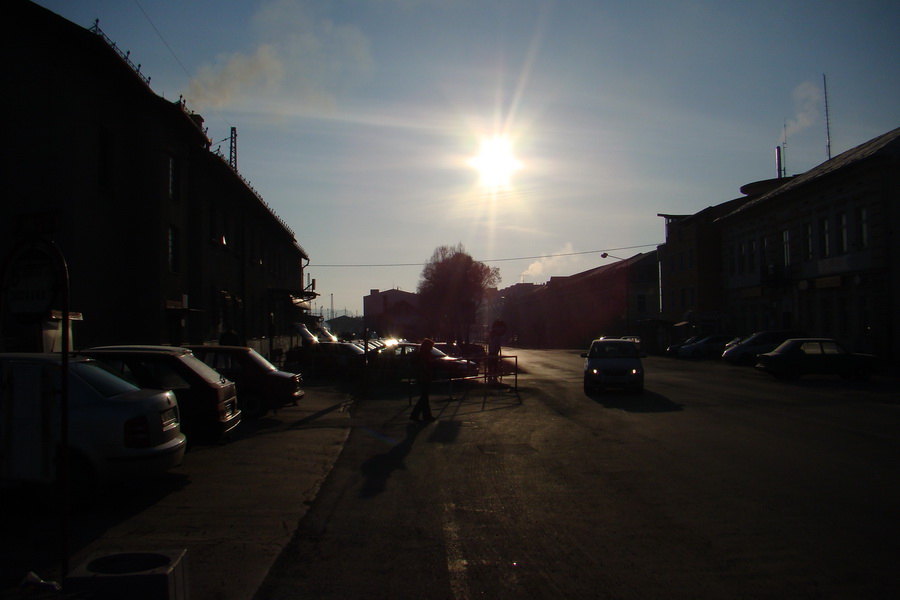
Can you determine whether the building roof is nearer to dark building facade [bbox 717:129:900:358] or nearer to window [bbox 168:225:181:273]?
dark building facade [bbox 717:129:900:358]

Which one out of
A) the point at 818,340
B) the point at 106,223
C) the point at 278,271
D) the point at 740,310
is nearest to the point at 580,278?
the point at 740,310

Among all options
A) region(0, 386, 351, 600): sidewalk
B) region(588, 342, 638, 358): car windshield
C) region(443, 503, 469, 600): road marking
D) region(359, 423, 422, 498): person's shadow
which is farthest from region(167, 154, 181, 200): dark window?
region(443, 503, 469, 600): road marking

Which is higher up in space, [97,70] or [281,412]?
[97,70]

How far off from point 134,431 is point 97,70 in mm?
15101

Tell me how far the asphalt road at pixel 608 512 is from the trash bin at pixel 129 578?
3.67 feet

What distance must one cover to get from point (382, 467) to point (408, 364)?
17472mm

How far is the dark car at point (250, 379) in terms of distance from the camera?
15.9 meters

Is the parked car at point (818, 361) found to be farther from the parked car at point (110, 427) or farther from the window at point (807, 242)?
the parked car at point (110, 427)

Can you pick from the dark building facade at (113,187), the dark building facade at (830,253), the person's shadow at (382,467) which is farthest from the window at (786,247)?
the person's shadow at (382,467)

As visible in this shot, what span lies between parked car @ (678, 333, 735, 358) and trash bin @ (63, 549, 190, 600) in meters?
46.5

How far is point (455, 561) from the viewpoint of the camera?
587cm

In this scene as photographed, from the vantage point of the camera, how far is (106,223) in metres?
20.5

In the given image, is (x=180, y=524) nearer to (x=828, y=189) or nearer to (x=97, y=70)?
(x=97, y=70)

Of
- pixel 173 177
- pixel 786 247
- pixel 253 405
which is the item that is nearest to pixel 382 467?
pixel 253 405
